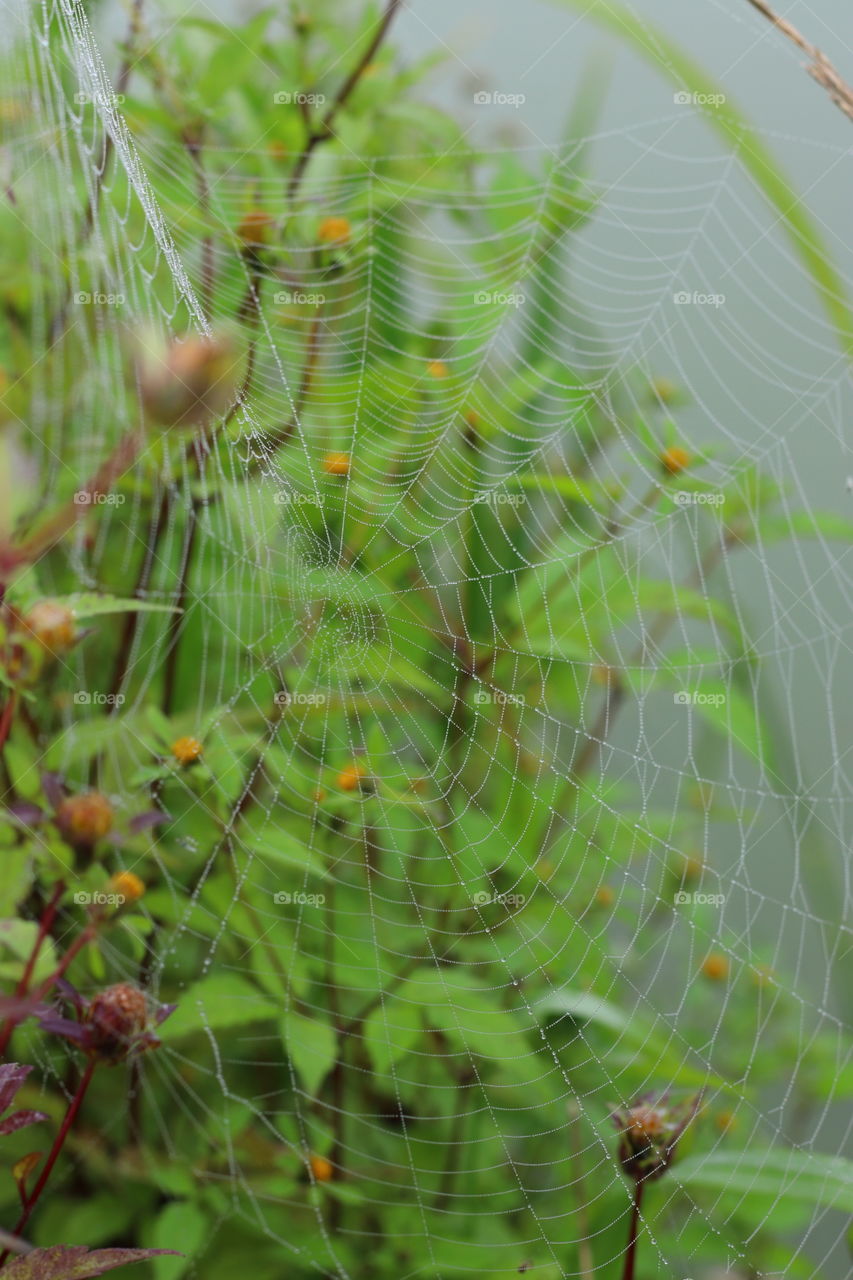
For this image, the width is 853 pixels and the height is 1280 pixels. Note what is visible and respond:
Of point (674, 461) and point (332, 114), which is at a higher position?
point (332, 114)

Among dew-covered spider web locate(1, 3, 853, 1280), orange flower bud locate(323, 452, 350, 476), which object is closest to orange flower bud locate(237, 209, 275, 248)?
dew-covered spider web locate(1, 3, 853, 1280)

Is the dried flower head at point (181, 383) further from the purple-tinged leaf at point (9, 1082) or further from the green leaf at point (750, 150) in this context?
the green leaf at point (750, 150)

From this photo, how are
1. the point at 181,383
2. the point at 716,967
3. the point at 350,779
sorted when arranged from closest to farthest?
the point at 181,383 → the point at 350,779 → the point at 716,967

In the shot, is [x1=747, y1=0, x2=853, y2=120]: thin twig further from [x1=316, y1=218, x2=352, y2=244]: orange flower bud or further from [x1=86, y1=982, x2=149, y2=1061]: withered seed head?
[x1=86, y1=982, x2=149, y2=1061]: withered seed head

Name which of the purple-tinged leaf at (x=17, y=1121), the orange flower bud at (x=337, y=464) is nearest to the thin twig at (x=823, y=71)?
the orange flower bud at (x=337, y=464)

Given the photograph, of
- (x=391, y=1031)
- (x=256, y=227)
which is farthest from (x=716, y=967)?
(x=256, y=227)

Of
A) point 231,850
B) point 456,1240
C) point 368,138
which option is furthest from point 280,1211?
point 368,138

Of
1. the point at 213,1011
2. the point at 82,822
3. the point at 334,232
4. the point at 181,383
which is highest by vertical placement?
the point at 334,232

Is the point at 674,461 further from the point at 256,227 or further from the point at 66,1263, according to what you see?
the point at 66,1263
